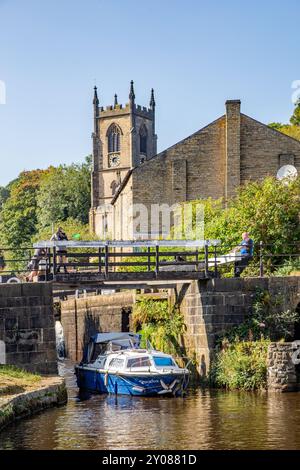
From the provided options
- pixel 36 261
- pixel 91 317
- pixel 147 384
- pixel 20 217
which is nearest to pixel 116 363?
pixel 147 384

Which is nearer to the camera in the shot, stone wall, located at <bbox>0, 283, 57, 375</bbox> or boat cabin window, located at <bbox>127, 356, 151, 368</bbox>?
stone wall, located at <bbox>0, 283, 57, 375</bbox>

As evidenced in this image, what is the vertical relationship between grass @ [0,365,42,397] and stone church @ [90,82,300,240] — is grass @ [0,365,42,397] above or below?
below

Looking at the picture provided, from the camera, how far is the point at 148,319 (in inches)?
1358

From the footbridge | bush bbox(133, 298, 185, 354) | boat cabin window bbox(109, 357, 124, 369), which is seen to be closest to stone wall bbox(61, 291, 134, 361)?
bush bbox(133, 298, 185, 354)

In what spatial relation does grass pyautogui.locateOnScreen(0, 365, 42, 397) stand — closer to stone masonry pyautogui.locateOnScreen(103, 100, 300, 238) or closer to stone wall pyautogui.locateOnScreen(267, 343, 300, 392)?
stone wall pyautogui.locateOnScreen(267, 343, 300, 392)

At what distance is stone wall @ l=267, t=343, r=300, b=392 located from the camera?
2833cm

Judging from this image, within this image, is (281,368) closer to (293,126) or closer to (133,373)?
(133,373)

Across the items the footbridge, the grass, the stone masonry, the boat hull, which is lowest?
the boat hull

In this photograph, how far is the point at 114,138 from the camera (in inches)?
5177

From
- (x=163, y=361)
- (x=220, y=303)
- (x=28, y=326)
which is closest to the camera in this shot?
(x=28, y=326)

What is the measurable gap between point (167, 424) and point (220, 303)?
8.68 metres

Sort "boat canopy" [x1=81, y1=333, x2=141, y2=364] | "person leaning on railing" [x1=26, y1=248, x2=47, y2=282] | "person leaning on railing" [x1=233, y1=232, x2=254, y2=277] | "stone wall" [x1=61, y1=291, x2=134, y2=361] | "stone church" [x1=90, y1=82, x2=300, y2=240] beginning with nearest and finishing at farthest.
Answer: "person leaning on railing" [x1=26, y1=248, x2=47, y2=282]
"person leaning on railing" [x1=233, y1=232, x2=254, y2=277]
"boat canopy" [x1=81, y1=333, x2=141, y2=364]
"stone wall" [x1=61, y1=291, x2=134, y2=361]
"stone church" [x1=90, y1=82, x2=300, y2=240]

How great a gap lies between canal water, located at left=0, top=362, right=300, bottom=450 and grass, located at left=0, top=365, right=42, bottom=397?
894 millimetres

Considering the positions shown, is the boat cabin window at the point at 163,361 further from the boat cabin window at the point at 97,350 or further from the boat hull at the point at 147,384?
the boat cabin window at the point at 97,350
